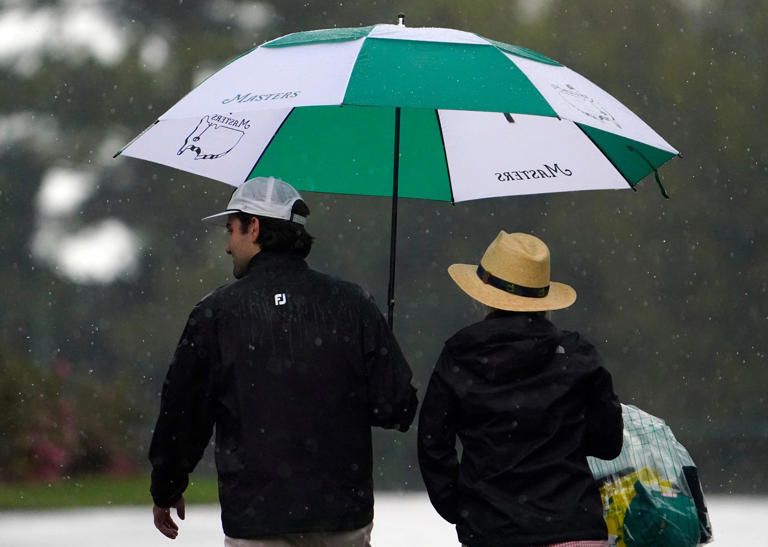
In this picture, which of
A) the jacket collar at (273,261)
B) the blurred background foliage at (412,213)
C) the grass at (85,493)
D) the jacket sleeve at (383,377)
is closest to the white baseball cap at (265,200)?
the jacket collar at (273,261)

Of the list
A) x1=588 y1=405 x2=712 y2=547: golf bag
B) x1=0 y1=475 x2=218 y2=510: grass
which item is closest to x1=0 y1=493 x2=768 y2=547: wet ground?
x1=0 y1=475 x2=218 y2=510: grass

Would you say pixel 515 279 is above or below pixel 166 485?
above

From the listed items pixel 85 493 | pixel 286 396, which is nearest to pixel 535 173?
pixel 286 396

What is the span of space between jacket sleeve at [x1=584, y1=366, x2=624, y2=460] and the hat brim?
0.85 ft

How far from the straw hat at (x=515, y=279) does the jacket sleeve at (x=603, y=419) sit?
272 mm

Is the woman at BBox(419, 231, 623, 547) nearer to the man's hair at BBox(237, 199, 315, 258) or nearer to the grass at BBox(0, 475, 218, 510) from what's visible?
the man's hair at BBox(237, 199, 315, 258)

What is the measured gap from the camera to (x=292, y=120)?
5371 millimetres

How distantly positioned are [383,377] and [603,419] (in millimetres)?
679

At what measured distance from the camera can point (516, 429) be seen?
393 centimetres

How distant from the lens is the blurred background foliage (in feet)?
74.6

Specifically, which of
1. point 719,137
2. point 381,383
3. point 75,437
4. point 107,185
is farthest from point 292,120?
point 719,137

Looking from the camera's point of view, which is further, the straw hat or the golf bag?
the golf bag

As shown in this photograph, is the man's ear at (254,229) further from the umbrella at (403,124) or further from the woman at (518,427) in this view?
the woman at (518,427)

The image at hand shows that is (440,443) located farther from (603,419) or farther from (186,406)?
(186,406)
